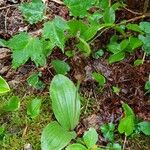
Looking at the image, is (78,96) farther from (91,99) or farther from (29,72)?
(29,72)

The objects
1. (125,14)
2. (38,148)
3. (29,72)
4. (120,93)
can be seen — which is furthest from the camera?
(125,14)

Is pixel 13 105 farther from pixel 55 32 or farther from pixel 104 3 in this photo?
pixel 104 3

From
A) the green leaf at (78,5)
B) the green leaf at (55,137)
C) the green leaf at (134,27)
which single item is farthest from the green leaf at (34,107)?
the green leaf at (134,27)

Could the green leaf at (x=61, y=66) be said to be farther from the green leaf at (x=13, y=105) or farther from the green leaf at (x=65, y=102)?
the green leaf at (x=13, y=105)

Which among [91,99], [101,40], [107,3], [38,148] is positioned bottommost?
[38,148]

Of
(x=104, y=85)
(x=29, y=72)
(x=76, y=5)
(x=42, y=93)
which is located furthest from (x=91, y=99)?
(x=76, y=5)

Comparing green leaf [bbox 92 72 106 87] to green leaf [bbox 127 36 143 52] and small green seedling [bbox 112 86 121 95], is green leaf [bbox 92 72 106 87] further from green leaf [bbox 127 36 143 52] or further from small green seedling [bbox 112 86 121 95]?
green leaf [bbox 127 36 143 52]
